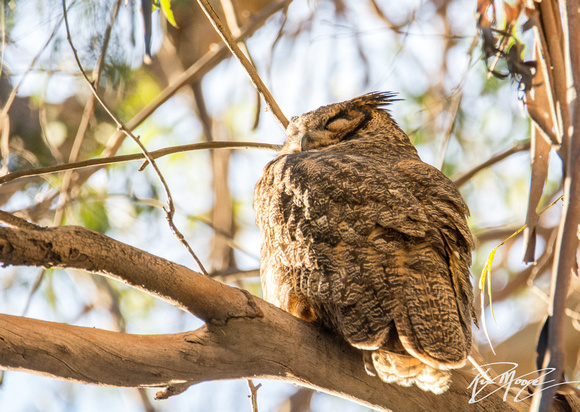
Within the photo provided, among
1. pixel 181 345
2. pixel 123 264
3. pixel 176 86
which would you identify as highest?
pixel 176 86

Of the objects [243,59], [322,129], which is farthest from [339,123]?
[243,59]

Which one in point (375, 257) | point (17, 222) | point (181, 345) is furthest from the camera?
point (375, 257)

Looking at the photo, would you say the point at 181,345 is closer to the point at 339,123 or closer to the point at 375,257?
the point at 375,257

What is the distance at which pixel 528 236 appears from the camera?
1.64 metres

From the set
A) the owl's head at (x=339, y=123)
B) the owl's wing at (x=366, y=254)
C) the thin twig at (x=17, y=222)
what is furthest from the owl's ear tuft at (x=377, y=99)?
the thin twig at (x=17, y=222)

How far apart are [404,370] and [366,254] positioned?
1.29 feet

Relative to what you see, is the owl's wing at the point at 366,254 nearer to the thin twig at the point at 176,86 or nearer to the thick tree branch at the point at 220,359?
the thick tree branch at the point at 220,359

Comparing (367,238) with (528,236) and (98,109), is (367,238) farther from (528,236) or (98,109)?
(98,109)

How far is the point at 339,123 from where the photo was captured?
11.1 ft

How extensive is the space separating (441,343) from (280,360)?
1.65ft

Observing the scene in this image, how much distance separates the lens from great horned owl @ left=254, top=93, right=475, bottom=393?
6.31 feet

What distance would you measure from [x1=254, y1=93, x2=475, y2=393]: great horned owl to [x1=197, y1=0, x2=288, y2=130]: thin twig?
17.1 inches

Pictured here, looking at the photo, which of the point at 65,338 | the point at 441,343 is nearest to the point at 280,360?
the point at 441,343

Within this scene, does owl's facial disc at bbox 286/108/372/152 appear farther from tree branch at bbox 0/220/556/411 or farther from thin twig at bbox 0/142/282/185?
tree branch at bbox 0/220/556/411
